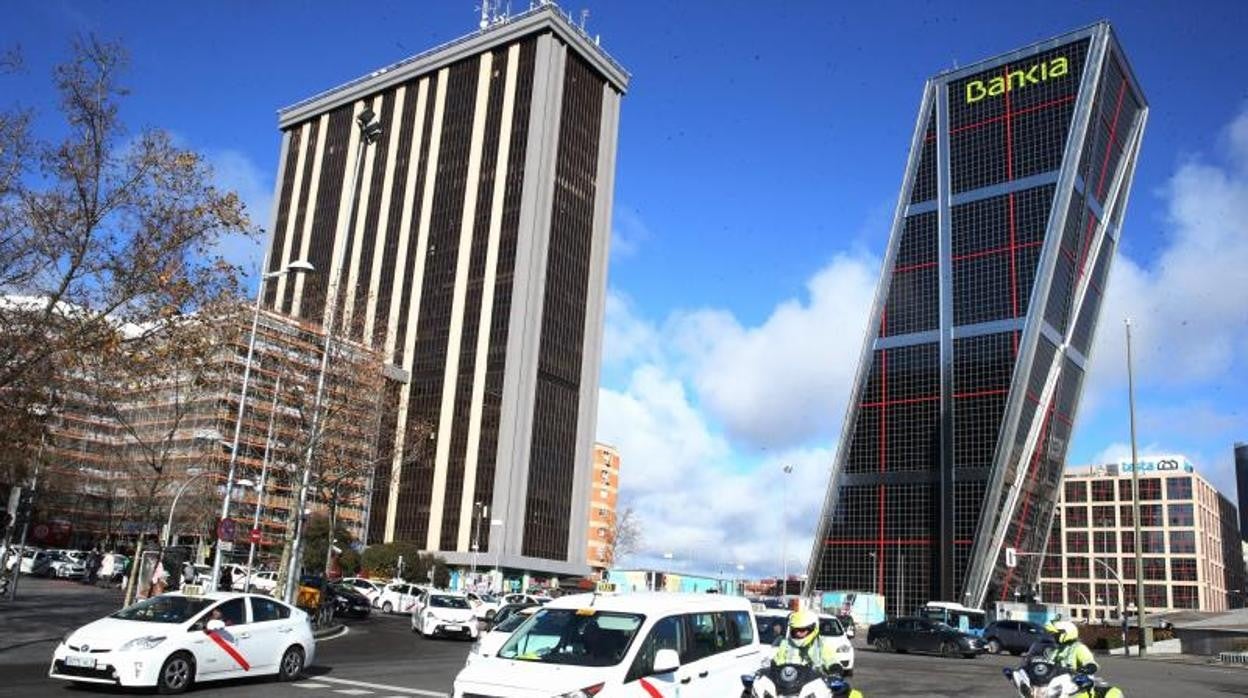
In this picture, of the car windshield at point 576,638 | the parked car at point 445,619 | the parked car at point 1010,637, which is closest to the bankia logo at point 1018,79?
the parked car at point 1010,637

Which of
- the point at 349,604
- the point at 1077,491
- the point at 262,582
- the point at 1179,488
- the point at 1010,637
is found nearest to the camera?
the point at 349,604

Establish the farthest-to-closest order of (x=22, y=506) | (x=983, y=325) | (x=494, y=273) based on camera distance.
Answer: (x=494, y=273) → (x=983, y=325) → (x=22, y=506)

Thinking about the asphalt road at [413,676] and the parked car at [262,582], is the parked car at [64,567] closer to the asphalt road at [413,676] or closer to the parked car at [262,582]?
the parked car at [262,582]

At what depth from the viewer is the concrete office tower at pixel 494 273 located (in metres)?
97.3

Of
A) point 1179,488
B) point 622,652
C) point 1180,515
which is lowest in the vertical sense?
point 622,652

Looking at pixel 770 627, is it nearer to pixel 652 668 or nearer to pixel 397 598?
pixel 652 668

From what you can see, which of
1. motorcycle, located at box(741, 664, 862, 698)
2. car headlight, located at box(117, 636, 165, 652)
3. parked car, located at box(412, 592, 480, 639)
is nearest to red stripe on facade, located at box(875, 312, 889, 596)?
parked car, located at box(412, 592, 480, 639)

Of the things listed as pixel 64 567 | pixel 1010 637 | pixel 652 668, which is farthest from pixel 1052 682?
pixel 64 567

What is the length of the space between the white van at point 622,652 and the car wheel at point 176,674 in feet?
22.8

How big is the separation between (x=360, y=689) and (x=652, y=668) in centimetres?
818

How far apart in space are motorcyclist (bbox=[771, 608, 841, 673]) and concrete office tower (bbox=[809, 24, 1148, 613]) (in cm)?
8017

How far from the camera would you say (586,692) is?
301 inches

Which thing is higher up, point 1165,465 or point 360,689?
point 1165,465

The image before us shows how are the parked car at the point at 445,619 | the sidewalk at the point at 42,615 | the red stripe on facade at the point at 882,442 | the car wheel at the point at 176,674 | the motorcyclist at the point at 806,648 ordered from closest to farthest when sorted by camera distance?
the motorcyclist at the point at 806,648 < the car wheel at the point at 176,674 < the sidewalk at the point at 42,615 < the parked car at the point at 445,619 < the red stripe on facade at the point at 882,442
